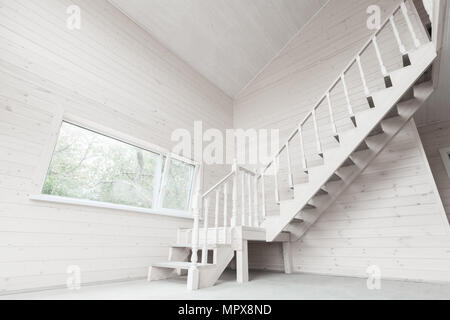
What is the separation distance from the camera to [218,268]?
2.52 m

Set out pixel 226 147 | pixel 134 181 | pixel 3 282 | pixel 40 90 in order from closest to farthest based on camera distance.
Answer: pixel 3 282 → pixel 40 90 → pixel 134 181 → pixel 226 147

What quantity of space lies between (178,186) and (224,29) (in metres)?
2.86

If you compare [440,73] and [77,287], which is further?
[440,73]

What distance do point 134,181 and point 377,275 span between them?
3.25m

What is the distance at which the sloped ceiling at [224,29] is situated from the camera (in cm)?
372

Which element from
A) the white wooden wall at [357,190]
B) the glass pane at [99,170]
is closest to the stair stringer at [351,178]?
the white wooden wall at [357,190]

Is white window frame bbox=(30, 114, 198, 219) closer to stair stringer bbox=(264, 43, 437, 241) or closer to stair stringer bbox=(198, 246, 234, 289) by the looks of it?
stair stringer bbox=(198, 246, 234, 289)

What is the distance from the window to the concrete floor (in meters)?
1.00

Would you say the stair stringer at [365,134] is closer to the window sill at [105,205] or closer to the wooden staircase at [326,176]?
the wooden staircase at [326,176]

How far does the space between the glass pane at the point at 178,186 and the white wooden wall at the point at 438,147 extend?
3.78m

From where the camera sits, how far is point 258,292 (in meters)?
2.11

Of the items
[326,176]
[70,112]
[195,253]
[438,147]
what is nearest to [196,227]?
[195,253]

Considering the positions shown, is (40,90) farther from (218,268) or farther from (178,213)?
(218,268)

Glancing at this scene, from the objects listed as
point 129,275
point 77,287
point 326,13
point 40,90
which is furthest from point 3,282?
point 326,13
